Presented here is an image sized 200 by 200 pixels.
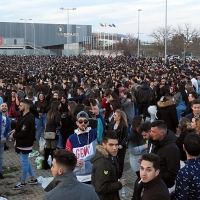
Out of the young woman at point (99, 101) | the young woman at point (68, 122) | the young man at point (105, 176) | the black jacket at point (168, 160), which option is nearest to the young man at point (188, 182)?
the black jacket at point (168, 160)

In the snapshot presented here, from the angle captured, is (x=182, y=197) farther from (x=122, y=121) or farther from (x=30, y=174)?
(x=30, y=174)

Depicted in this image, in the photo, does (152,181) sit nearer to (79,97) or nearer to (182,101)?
(182,101)

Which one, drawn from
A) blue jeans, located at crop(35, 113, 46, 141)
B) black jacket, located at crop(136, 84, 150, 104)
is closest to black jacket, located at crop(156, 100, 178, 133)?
black jacket, located at crop(136, 84, 150, 104)

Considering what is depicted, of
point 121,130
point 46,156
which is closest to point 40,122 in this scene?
point 46,156

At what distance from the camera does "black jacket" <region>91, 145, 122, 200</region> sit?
431cm

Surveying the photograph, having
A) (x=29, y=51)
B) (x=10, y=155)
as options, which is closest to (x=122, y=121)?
(x=10, y=155)

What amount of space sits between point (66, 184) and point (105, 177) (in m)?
1.14

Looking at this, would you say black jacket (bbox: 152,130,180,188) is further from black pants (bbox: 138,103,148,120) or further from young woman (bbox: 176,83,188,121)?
black pants (bbox: 138,103,148,120)

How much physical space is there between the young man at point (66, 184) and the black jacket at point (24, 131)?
3725mm

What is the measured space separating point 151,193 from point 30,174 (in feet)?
14.5

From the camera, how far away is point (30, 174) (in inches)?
300

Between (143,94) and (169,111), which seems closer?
(169,111)

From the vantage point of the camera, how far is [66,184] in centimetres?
325

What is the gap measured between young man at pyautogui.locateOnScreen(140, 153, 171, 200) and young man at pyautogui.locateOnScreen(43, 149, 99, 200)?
63 cm
